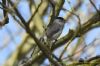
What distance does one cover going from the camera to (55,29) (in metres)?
2.79

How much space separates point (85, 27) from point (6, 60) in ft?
8.59

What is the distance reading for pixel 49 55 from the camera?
2068 mm

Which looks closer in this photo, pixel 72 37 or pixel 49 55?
pixel 49 55

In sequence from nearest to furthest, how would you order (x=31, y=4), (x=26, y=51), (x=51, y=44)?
1. (x=51, y=44)
2. (x=31, y=4)
3. (x=26, y=51)

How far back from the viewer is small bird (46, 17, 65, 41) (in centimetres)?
265

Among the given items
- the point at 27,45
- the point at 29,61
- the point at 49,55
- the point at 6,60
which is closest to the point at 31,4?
the point at 27,45

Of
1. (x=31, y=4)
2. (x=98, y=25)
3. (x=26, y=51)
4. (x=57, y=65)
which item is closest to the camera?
(x=57, y=65)

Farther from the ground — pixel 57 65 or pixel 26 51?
pixel 26 51

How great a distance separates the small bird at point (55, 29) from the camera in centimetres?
265

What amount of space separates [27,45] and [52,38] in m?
2.19


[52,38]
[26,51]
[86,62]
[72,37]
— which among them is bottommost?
[86,62]

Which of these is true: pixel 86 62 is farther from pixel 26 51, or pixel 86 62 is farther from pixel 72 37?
pixel 26 51

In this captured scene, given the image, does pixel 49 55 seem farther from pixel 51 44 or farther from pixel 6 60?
pixel 6 60

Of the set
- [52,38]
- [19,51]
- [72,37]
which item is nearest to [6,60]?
[19,51]
